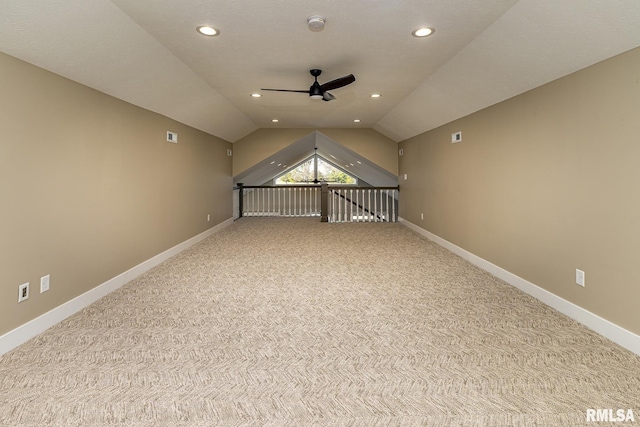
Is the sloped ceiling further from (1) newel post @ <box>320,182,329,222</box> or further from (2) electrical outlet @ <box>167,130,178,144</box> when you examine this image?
(2) electrical outlet @ <box>167,130,178,144</box>

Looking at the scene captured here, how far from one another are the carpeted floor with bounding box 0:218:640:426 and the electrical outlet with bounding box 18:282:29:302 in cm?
32

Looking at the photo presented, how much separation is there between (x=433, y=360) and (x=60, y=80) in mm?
3535

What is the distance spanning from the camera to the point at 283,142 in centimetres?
809

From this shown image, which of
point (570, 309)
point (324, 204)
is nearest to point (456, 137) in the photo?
point (570, 309)

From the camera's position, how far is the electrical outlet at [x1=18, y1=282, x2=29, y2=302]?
7.82ft

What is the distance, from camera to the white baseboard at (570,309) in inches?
89.7

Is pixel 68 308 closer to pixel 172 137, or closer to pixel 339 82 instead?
pixel 172 137

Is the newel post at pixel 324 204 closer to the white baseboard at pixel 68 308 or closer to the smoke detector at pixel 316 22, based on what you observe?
the white baseboard at pixel 68 308

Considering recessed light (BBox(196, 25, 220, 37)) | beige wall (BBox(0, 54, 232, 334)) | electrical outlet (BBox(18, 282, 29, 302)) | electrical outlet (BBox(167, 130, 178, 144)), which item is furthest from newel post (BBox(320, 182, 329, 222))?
electrical outlet (BBox(18, 282, 29, 302))

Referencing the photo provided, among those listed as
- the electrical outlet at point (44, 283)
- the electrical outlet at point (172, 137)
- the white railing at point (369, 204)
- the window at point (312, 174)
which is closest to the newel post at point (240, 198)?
the white railing at point (369, 204)

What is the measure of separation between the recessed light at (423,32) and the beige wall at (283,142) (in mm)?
5141

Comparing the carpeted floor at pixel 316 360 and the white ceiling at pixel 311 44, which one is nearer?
the carpeted floor at pixel 316 360

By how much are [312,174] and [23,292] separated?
51.1 ft

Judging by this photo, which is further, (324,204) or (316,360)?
(324,204)
